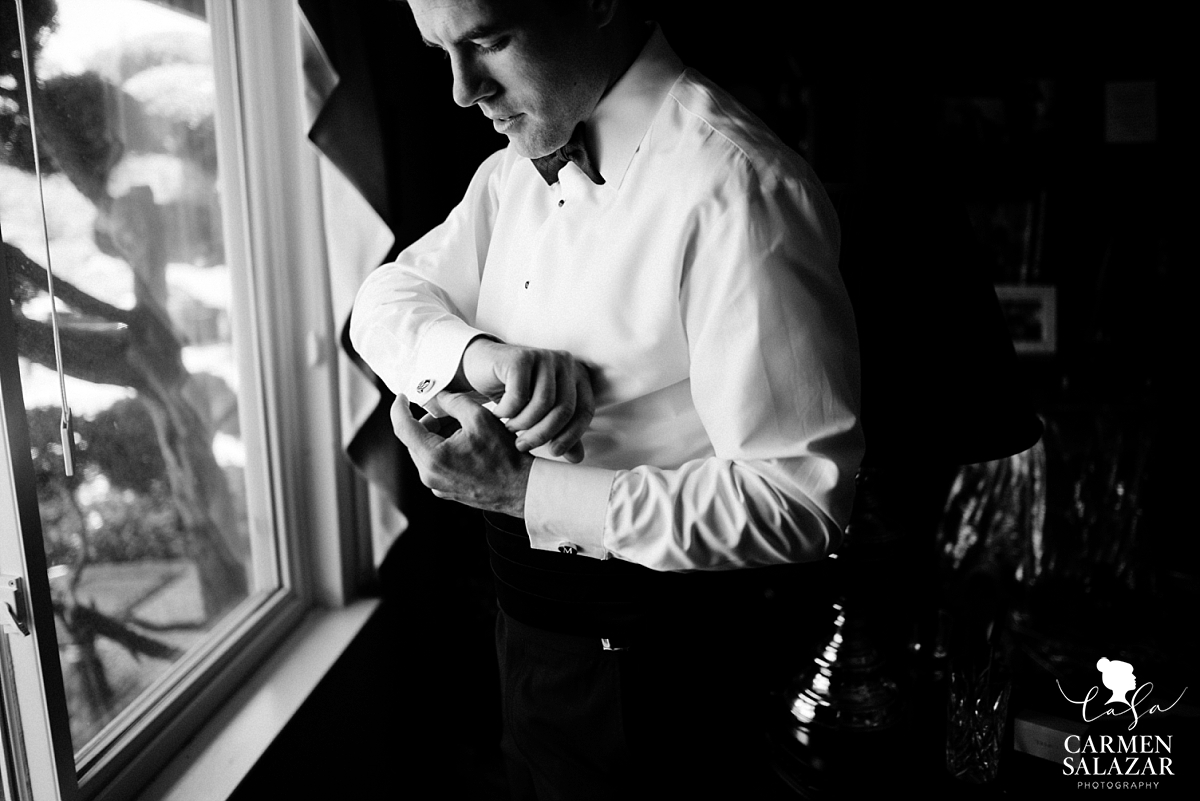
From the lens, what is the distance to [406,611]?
6.31ft

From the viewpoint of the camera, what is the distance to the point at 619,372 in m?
0.95

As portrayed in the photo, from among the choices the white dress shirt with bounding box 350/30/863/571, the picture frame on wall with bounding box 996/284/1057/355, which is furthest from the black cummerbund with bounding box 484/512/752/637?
the picture frame on wall with bounding box 996/284/1057/355

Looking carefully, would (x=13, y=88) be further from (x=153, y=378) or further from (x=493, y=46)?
(x=493, y=46)

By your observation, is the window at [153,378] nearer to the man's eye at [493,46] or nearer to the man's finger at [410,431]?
the man's finger at [410,431]

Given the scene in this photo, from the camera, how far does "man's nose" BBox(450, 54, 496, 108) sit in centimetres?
88

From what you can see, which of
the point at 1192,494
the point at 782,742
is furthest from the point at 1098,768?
the point at 1192,494

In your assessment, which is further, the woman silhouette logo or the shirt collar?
the woman silhouette logo

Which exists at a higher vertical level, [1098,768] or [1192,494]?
[1192,494]

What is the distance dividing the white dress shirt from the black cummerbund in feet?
0.40

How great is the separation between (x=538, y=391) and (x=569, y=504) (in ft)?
0.42

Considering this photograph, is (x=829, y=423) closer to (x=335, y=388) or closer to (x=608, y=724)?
(x=608, y=724)

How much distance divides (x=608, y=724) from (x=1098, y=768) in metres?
0.75
